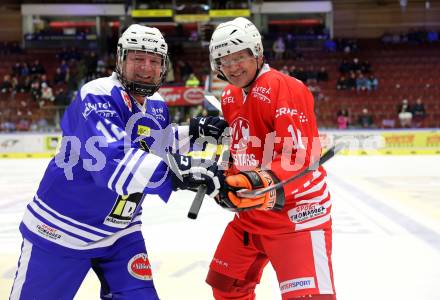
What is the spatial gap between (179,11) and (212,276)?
15.1 meters

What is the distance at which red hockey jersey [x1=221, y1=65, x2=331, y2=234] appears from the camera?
2.03 m

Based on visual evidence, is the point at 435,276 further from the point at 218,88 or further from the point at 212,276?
the point at 218,88

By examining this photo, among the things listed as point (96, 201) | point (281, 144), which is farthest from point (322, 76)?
point (96, 201)

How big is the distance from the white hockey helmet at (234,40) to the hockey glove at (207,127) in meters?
0.32

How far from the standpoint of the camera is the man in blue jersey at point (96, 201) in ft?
6.33

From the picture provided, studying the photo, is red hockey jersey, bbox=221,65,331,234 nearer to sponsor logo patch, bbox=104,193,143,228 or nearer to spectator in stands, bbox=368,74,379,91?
sponsor logo patch, bbox=104,193,143,228

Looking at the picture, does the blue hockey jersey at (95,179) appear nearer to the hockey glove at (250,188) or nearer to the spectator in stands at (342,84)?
the hockey glove at (250,188)

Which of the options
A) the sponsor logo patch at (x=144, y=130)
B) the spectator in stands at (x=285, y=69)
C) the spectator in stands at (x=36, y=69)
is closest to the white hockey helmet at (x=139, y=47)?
the sponsor logo patch at (x=144, y=130)

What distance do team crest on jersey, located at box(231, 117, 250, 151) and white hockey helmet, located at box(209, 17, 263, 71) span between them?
27 centimetres

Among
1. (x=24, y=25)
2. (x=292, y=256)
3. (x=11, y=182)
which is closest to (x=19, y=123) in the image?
(x=11, y=182)

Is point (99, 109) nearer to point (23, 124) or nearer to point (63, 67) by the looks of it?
point (23, 124)

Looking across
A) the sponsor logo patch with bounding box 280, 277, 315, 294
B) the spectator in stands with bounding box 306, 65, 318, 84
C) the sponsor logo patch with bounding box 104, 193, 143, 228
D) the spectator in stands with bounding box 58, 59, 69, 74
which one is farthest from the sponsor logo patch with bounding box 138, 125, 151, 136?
the spectator in stands with bounding box 58, 59, 69, 74

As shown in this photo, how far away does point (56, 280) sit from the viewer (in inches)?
81.1

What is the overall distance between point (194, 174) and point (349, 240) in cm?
286
